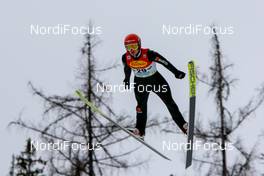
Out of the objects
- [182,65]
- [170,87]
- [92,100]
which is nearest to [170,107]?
[170,87]

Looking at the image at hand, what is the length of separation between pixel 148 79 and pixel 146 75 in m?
0.08

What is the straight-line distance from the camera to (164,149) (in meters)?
13.1

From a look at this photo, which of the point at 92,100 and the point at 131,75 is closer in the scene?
the point at 131,75

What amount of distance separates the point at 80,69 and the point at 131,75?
240cm

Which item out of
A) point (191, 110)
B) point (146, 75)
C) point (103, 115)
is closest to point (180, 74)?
point (146, 75)

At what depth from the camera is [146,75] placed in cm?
1248

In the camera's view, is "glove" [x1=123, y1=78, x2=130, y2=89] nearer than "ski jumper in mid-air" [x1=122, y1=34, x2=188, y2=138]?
No

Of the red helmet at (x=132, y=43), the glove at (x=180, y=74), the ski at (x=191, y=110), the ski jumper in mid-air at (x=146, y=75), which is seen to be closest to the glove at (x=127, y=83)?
the ski jumper in mid-air at (x=146, y=75)

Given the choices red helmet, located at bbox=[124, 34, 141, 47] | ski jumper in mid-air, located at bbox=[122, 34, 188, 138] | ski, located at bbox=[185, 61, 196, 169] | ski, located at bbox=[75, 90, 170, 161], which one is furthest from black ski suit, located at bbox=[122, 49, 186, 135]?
ski, located at bbox=[75, 90, 170, 161]

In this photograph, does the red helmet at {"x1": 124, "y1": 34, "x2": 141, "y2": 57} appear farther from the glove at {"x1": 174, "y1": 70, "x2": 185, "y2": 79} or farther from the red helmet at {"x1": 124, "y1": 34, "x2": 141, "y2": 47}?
the glove at {"x1": 174, "y1": 70, "x2": 185, "y2": 79}

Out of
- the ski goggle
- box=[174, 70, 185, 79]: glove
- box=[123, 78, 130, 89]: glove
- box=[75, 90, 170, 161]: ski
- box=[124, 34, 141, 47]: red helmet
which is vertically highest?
box=[124, 34, 141, 47]: red helmet

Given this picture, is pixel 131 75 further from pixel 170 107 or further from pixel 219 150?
pixel 219 150

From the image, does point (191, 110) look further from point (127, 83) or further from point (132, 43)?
point (132, 43)

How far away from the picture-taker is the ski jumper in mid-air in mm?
12070
